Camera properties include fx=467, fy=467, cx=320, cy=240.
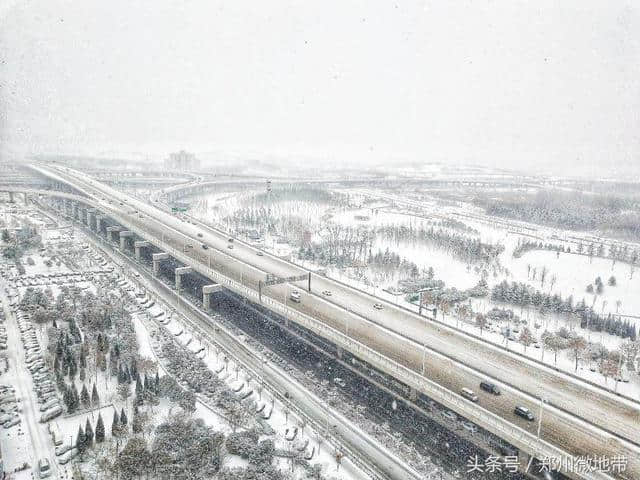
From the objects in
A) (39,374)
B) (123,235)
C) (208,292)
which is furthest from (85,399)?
(123,235)

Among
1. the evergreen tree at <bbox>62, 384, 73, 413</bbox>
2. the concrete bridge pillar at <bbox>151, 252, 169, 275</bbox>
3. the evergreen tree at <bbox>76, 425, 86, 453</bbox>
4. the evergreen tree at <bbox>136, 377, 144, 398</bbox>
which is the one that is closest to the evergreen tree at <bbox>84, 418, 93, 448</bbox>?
the evergreen tree at <bbox>76, 425, 86, 453</bbox>

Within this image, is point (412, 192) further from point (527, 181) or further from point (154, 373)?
point (154, 373)

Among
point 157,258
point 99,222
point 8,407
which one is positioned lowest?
point 8,407

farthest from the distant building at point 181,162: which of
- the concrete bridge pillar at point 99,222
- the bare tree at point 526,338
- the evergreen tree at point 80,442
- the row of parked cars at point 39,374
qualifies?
the evergreen tree at point 80,442

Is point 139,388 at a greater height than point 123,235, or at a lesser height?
lesser

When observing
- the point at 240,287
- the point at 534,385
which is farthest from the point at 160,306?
the point at 534,385

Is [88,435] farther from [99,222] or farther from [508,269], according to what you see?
[99,222]

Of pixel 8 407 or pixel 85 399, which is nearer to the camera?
pixel 8 407

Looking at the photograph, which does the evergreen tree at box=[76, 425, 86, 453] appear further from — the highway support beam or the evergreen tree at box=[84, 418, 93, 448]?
the highway support beam

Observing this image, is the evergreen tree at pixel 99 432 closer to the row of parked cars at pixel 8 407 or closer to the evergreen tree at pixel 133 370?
the row of parked cars at pixel 8 407
